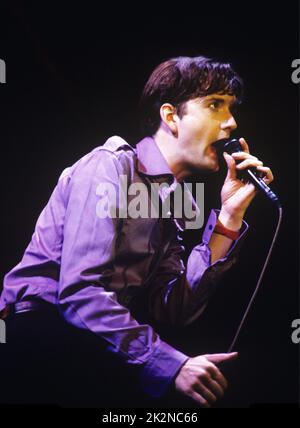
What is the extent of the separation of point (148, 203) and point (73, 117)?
566 millimetres

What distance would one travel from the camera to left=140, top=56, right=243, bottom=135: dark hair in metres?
1.67

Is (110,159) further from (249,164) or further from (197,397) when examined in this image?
(197,397)

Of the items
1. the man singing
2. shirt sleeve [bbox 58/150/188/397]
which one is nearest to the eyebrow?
the man singing

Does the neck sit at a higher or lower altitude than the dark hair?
lower

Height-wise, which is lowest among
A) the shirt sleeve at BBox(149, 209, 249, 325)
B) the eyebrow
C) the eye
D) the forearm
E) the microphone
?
the shirt sleeve at BBox(149, 209, 249, 325)

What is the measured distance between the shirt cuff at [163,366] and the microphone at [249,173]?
21.5 inches

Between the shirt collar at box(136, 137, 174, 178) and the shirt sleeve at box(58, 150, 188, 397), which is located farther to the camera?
the shirt collar at box(136, 137, 174, 178)

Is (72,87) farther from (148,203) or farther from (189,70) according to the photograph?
(148,203)

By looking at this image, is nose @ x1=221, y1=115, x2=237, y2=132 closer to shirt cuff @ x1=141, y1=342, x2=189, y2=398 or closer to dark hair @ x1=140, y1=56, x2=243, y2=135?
dark hair @ x1=140, y1=56, x2=243, y2=135

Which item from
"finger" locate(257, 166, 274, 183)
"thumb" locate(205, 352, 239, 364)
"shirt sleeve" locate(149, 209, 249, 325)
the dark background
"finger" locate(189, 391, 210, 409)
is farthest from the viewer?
the dark background

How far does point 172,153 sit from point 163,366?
73 cm

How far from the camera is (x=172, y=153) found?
169 centimetres

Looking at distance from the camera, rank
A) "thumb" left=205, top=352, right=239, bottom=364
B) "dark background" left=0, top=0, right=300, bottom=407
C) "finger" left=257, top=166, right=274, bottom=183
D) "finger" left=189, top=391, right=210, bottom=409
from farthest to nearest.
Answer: "dark background" left=0, top=0, right=300, bottom=407
"finger" left=257, top=166, right=274, bottom=183
"thumb" left=205, top=352, right=239, bottom=364
"finger" left=189, top=391, right=210, bottom=409

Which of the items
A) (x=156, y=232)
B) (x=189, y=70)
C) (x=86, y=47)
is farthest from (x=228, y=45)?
(x=156, y=232)
